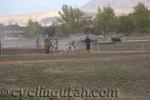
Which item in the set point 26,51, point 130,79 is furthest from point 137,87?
point 26,51

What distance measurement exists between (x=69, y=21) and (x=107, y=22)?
1342cm

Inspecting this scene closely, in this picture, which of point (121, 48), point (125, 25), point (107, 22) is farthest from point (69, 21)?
point (121, 48)

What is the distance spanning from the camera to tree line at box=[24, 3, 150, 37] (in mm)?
83500

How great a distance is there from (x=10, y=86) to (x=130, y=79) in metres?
5.07

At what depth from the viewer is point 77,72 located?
22000 mm

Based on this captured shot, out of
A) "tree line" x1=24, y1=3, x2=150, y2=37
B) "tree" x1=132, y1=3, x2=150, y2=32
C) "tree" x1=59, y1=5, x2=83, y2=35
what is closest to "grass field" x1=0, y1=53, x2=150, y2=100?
"tree" x1=132, y1=3, x2=150, y2=32

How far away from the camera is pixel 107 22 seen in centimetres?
8925

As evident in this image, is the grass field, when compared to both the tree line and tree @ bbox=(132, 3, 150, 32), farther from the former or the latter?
the tree line

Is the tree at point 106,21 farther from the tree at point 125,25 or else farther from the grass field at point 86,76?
the grass field at point 86,76

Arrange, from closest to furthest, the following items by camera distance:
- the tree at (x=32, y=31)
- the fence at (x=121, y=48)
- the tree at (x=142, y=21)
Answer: the fence at (x=121, y=48) → the tree at (x=142, y=21) → the tree at (x=32, y=31)

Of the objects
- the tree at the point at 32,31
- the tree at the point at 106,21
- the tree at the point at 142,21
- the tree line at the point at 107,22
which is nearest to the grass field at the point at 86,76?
the tree at the point at 142,21

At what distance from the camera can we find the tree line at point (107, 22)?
83.5m

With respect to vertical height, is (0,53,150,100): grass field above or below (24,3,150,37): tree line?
below

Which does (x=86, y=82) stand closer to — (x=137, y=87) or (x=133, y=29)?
(x=137, y=87)
